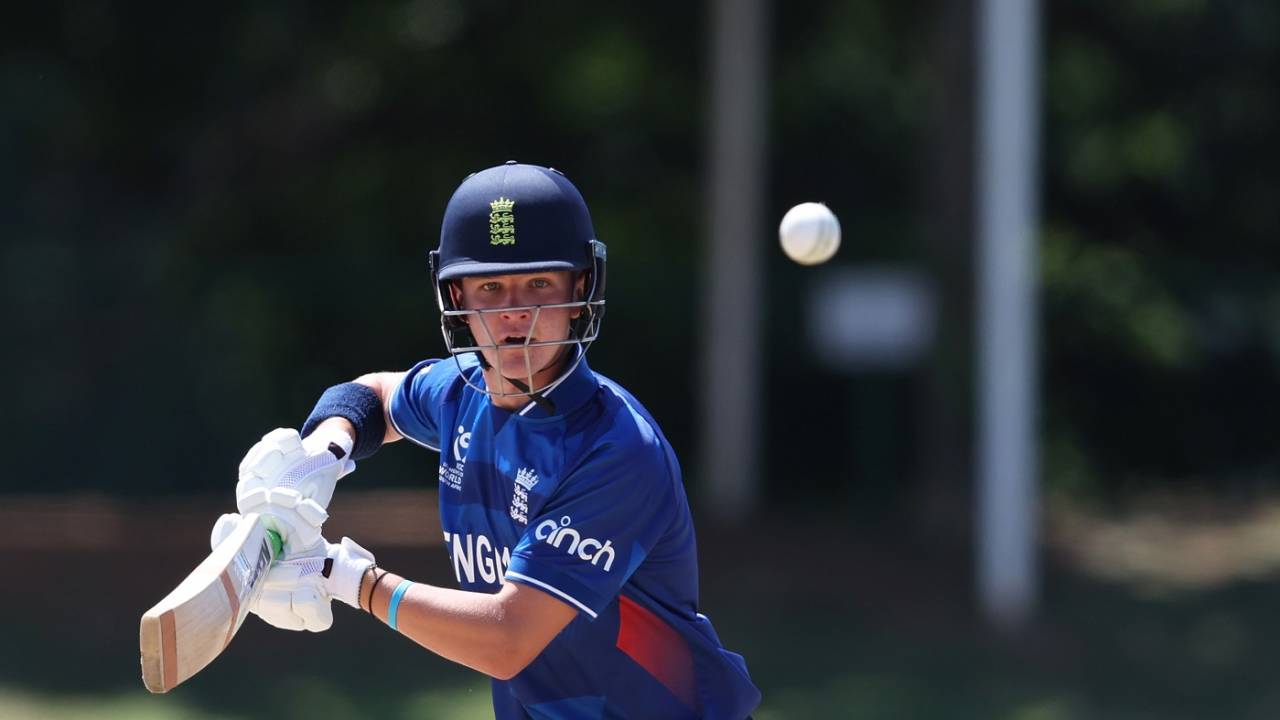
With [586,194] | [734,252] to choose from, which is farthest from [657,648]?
[586,194]

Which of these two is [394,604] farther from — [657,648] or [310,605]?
[657,648]

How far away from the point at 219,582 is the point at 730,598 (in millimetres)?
7415

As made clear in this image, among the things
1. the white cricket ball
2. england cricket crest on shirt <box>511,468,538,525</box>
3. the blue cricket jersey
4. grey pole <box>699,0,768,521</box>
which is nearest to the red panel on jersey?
the blue cricket jersey

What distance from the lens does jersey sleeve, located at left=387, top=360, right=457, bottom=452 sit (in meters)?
3.81

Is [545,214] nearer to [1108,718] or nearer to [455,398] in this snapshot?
[455,398]

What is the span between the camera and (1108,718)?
8.42 m

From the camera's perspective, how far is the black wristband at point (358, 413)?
3.77 meters

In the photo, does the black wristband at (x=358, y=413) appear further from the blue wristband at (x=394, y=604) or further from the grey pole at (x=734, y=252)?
the grey pole at (x=734, y=252)

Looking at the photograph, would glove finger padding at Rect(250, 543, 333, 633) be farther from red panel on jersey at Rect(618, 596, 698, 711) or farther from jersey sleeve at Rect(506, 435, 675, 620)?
red panel on jersey at Rect(618, 596, 698, 711)

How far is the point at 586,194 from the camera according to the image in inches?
545

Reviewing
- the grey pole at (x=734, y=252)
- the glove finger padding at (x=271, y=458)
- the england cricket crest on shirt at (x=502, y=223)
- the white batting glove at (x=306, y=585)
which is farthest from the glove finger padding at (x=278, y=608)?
the grey pole at (x=734, y=252)

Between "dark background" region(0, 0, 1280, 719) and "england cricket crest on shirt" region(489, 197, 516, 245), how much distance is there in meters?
6.46

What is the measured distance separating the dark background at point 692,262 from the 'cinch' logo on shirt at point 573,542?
20.9 ft

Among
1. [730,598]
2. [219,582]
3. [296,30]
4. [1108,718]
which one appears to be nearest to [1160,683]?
[1108,718]
